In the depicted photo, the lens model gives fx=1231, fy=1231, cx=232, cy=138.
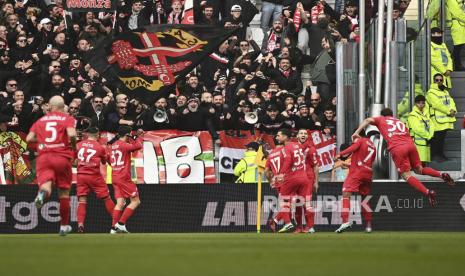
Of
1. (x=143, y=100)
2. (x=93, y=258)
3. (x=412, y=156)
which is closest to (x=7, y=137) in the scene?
(x=143, y=100)

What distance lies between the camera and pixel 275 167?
73.3 feet

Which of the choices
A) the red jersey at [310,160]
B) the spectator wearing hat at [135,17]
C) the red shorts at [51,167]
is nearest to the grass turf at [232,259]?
the red shorts at [51,167]

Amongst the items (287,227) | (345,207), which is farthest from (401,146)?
(287,227)

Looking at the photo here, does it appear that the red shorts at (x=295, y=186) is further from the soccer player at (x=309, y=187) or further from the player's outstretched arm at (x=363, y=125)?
the player's outstretched arm at (x=363, y=125)

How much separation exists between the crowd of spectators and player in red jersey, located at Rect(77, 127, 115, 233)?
2807 millimetres

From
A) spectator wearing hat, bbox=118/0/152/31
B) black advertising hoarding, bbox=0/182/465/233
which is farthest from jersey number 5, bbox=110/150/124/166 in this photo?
spectator wearing hat, bbox=118/0/152/31

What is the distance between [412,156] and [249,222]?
4027 mm

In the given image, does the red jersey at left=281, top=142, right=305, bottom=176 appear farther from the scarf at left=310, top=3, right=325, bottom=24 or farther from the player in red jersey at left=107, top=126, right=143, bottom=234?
the scarf at left=310, top=3, right=325, bottom=24

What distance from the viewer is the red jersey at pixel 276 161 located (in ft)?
72.8

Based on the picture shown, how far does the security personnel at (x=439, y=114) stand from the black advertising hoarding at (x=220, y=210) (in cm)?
88

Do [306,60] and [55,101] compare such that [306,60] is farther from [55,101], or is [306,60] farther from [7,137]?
[55,101]

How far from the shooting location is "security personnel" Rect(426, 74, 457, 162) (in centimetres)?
2416

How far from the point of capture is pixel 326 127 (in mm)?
24984

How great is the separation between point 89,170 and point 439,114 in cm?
707
